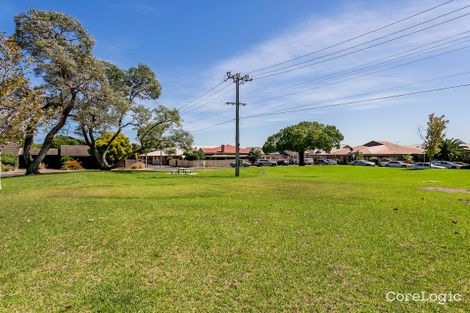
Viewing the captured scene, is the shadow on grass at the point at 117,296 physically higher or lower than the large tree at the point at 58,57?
lower

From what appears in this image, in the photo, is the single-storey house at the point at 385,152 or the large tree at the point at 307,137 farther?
the single-storey house at the point at 385,152

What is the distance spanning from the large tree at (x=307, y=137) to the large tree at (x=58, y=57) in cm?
4259

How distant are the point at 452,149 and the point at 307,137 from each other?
1016 inches

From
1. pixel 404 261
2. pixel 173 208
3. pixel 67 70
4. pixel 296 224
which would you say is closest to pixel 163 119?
pixel 67 70

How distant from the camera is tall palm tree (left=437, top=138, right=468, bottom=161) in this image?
57.3m

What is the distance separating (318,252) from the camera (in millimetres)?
5695

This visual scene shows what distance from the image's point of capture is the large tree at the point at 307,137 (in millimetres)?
63688

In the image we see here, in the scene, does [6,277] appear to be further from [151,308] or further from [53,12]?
[53,12]

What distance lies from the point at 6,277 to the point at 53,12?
107 ft

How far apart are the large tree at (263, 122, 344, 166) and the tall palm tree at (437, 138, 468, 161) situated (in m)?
20.1

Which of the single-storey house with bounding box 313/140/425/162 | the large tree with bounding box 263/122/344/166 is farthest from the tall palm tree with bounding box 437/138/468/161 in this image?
the large tree with bounding box 263/122/344/166

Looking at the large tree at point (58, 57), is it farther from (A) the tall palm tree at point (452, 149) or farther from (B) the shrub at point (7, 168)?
(A) the tall palm tree at point (452, 149)

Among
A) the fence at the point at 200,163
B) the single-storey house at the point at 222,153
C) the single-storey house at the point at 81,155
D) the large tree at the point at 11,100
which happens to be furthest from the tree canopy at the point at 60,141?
the large tree at the point at 11,100

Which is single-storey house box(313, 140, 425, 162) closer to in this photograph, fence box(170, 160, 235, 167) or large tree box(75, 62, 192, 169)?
fence box(170, 160, 235, 167)
